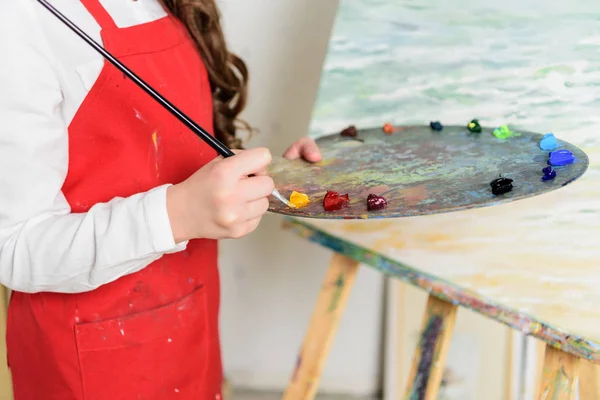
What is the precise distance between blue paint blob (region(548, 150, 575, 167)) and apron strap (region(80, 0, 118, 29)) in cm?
52

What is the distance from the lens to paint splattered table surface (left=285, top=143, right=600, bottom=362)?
2.27 feet

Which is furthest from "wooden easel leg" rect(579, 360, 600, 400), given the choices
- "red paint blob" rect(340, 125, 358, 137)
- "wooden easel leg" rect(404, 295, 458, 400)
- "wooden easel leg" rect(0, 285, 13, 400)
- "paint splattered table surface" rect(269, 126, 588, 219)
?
→ "wooden easel leg" rect(0, 285, 13, 400)

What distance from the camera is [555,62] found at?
89 centimetres

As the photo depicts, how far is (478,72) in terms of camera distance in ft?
3.12

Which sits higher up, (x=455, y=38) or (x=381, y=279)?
(x=455, y=38)

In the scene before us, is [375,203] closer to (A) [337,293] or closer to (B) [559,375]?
(B) [559,375]

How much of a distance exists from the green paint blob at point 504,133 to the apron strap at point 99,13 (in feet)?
1.66

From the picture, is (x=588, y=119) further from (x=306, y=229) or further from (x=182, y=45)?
(x=182, y=45)

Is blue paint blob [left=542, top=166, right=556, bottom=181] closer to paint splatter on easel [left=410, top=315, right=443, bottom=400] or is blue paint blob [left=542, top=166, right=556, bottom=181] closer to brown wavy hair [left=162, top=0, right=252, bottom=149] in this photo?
paint splatter on easel [left=410, top=315, right=443, bottom=400]

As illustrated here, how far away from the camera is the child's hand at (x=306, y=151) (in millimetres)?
843

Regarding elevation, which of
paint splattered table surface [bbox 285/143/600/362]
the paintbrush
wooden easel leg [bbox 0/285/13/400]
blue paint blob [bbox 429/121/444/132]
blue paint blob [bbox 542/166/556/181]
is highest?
the paintbrush

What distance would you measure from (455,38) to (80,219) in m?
0.61

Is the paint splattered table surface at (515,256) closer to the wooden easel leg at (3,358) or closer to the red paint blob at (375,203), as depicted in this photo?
the red paint blob at (375,203)

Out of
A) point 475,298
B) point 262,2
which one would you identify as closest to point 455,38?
point 475,298
